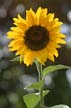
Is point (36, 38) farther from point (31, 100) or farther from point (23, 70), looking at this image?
point (23, 70)

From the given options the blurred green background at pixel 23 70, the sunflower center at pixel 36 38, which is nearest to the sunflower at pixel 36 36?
the sunflower center at pixel 36 38

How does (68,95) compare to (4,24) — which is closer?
(68,95)

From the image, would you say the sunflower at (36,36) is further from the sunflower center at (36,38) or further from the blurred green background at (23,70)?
the blurred green background at (23,70)

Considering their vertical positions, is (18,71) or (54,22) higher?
(54,22)

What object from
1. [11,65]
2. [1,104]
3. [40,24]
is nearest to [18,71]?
[11,65]

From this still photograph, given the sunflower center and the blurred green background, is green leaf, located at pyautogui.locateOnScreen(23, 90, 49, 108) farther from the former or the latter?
the blurred green background

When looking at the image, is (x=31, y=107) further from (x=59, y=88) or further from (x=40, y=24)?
(x=59, y=88)

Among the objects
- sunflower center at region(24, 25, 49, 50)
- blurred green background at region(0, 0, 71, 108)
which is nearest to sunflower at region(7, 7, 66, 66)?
sunflower center at region(24, 25, 49, 50)
